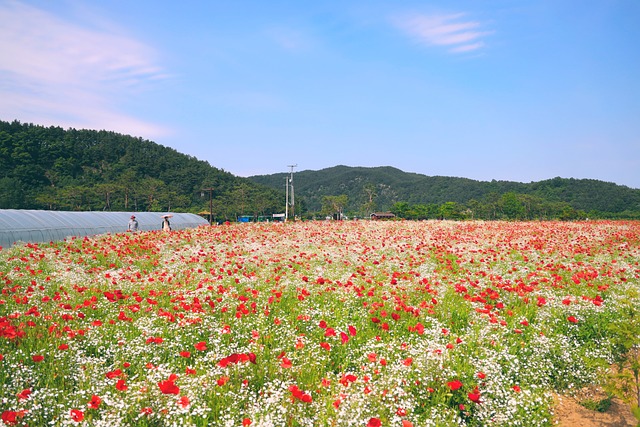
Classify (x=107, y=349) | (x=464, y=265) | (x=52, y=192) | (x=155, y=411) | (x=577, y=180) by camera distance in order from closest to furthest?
1. (x=155, y=411)
2. (x=107, y=349)
3. (x=464, y=265)
4. (x=52, y=192)
5. (x=577, y=180)

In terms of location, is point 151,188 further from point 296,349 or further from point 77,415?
point 77,415

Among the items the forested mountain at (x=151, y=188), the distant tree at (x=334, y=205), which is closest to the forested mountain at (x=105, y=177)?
the forested mountain at (x=151, y=188)

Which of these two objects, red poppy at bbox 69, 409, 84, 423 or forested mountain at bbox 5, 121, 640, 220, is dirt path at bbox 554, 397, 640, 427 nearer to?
red poppy at bbox 69, 409, 84, 423

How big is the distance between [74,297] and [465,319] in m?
8.12

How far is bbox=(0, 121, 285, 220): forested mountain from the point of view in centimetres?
7800

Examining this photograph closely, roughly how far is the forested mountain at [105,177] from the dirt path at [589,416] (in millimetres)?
86688

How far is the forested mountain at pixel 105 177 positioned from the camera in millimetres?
78000

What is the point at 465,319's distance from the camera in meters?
7.59

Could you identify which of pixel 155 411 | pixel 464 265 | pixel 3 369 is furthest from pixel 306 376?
pixel 464 265

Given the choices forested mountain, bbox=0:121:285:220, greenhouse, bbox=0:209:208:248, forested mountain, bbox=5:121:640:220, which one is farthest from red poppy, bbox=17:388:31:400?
forested mountain, bbox=0:121:285:220

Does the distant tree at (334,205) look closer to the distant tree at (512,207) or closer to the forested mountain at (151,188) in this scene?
the forested mountain at (151,188)

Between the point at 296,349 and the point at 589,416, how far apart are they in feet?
13.4

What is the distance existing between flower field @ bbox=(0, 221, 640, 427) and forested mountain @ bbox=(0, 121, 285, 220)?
79912mm

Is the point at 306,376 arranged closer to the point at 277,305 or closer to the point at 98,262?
the point at 277,305
